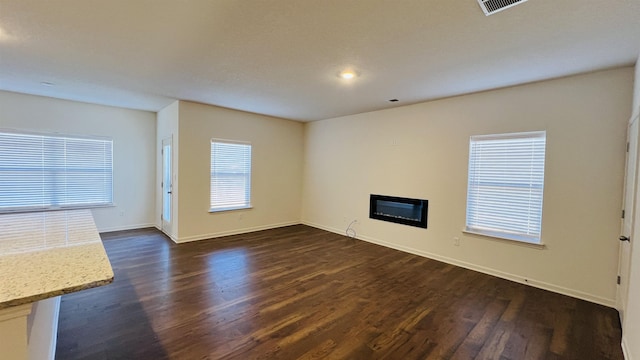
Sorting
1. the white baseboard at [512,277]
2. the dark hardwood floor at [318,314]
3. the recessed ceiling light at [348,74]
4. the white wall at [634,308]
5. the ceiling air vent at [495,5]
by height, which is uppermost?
the recessed ceiling light at [348,74]

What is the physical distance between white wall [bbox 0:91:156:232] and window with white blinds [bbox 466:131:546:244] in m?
6.34

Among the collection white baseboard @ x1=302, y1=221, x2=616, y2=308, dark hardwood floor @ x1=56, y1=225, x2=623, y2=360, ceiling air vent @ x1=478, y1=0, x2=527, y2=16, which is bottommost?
dark hardwood floor @ x1=56, y1=225, x2=623, y2=360

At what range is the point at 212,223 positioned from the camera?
5.45 m

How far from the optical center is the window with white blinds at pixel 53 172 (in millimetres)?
4648

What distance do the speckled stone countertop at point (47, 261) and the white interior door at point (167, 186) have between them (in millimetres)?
3215

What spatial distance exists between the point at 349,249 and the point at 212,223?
273 centimetres

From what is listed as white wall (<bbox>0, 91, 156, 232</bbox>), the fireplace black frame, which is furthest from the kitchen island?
the fireplace black frame

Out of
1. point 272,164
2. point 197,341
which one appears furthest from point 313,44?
point 272,164

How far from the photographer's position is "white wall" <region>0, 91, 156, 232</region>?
473 centimetres

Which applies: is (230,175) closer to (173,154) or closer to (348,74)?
(173,154)

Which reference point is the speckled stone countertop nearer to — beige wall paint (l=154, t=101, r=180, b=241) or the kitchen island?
the kitchen island

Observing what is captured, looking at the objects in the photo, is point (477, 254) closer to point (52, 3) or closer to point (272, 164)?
point (272, 164)

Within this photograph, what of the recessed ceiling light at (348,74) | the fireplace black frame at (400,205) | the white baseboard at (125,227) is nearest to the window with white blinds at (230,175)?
the white baseboard at (125,227)

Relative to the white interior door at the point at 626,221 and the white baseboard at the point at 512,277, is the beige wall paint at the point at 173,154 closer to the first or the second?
the white baseboard at the point at 512,277
